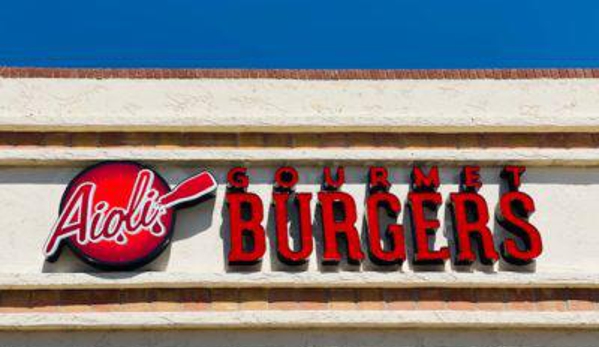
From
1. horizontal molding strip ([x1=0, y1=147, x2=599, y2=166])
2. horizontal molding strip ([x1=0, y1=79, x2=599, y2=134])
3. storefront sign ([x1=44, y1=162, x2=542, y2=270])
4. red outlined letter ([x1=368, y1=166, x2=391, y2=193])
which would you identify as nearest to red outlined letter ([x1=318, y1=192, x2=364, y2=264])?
storefront sign ([x1=44, y1=162, x2=542, y2=270])

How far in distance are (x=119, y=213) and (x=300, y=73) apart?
3.82 meters

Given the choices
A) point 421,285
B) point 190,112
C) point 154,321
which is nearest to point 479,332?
point 421,285

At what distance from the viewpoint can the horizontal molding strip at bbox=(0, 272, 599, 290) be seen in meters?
12.7

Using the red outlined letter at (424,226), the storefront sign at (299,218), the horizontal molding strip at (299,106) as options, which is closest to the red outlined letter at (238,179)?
the storefront sign at (299,218)

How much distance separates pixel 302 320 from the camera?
41.1 ft

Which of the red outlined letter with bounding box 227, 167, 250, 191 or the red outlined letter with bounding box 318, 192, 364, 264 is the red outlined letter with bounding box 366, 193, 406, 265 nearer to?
the red outlined letter with bounding box 318, 192, 364, 264

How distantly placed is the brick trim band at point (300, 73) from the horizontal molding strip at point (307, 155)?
142 centimetres

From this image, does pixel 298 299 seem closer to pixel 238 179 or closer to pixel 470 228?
pixel 238 179

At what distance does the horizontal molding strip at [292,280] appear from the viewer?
12.7 meters

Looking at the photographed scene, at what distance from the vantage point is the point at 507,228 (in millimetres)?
13555

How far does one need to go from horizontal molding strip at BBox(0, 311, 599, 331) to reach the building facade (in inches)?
1.0

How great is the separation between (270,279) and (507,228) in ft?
12.4

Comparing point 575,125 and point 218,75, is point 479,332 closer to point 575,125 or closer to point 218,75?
point 575,125

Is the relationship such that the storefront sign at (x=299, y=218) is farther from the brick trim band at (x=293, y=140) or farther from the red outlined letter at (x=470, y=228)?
the brick trim band at (x=293, y=140)
